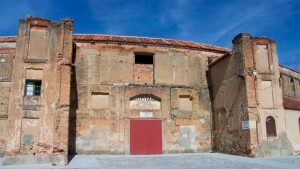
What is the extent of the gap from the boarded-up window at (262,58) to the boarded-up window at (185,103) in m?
5.68

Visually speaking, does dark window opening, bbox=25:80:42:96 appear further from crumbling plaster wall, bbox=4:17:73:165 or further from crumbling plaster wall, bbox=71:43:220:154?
crumbling plaster wall, bbox=71:43:220:154

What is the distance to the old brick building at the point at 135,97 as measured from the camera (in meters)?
15.7

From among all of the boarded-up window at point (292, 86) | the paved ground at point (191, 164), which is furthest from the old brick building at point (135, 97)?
the boarded-up window at point (292, 86)

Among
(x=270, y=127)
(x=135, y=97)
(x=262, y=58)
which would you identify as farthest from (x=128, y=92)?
(x=270, y=127)

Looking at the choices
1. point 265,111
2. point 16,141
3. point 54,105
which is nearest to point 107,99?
→ point 54,105

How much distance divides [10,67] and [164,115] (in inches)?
468

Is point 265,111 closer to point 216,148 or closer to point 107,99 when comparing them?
point 216,148

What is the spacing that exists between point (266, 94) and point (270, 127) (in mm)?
2039

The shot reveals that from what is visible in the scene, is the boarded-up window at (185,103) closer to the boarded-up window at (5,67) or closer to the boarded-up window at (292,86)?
the boarded-up window at (5,67)

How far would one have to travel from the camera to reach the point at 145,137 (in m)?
21.0

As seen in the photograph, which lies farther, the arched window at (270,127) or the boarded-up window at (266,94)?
the boarded-up window at (266,94)

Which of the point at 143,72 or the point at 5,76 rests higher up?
the point at 143,72

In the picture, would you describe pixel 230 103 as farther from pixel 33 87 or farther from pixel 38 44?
pixel 38 44

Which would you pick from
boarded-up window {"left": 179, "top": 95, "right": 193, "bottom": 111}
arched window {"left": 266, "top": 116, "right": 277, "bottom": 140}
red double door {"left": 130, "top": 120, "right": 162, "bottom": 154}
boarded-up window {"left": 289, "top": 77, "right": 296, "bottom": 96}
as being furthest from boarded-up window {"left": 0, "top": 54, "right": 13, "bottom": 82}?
boarded-up window {"left": 289, "top": 77, "right": 296, "bottom": 96}
